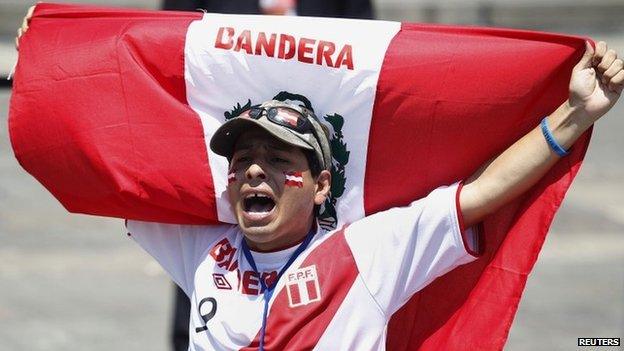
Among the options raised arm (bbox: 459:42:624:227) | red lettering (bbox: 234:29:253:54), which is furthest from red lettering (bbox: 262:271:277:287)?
red lettering (bbox: 234:29:253:54)

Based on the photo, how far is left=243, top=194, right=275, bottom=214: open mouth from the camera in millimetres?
4121

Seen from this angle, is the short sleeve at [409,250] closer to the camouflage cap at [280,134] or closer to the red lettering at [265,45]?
the camouflage cap at [280,134]

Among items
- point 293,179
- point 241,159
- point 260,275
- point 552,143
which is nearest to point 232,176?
point 241,159

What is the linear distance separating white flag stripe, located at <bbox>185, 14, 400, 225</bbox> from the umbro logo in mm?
301

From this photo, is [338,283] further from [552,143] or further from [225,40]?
[225,40]

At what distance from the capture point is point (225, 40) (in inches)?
172

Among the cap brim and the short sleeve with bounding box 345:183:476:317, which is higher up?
the cap brim

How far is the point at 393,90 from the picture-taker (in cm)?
429

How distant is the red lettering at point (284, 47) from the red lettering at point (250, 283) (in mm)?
685

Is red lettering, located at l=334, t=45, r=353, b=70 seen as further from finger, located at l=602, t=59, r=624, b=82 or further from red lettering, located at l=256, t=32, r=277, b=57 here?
finger, located at l=602, t=59, r=624, b=82

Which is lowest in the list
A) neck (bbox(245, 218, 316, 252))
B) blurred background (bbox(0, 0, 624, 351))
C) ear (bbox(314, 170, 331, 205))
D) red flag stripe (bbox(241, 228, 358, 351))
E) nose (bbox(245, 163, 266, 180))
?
blurred background (bbox(0, 0, 624, 351))

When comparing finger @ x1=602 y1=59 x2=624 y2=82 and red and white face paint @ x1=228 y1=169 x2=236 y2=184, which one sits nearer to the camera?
finger @ x1=602 y1=59 x2=624 y2=82

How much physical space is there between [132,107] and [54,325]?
4042 mm

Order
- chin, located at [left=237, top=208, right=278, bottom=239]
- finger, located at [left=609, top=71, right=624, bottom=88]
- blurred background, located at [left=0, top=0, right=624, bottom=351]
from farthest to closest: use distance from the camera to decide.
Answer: blurred background, located at [left=0, top=0, right=624, bottom=351] < chin, located at [left=237, top=208, right=278, bottom=239] < finger, located at [left=609, top=71, right=624, bottom=88]
